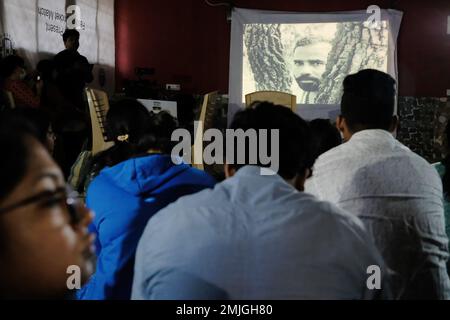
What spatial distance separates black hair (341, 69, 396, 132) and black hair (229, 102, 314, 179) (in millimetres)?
548

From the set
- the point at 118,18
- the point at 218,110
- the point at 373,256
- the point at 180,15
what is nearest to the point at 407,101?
the point at 218,110

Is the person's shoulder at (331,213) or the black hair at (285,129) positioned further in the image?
the black hair at (285,129)

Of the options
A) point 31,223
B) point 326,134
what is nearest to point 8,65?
point 326,134

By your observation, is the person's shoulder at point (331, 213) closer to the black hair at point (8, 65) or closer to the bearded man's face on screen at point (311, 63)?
the black hair at point (8, 65)

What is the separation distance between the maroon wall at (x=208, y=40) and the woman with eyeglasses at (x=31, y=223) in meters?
6.49

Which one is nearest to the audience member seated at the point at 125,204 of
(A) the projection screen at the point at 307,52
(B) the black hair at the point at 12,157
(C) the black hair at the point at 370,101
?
(C) the black hair at the point at 370,101

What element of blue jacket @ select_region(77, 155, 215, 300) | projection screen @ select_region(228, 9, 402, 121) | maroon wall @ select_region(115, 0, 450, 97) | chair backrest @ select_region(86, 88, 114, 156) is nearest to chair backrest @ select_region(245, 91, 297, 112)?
projection screen @ select_region(228, 9, 402, 121)

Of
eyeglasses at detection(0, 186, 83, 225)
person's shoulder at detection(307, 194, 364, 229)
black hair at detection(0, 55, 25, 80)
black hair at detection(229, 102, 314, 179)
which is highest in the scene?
black hair at detection(0, 55, 25, 80)

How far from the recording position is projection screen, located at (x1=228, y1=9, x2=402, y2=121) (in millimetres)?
6770

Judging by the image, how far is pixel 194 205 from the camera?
1.05 meters

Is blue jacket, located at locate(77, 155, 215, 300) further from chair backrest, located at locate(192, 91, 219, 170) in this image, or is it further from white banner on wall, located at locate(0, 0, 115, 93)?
white banner on wall, located at locate(0, 0, 115, 93)

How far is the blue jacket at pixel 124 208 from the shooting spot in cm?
156

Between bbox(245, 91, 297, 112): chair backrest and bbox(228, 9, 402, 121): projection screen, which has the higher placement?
bbox(228, 9, 402, 121): projection screen

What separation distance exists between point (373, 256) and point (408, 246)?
1.59ft
